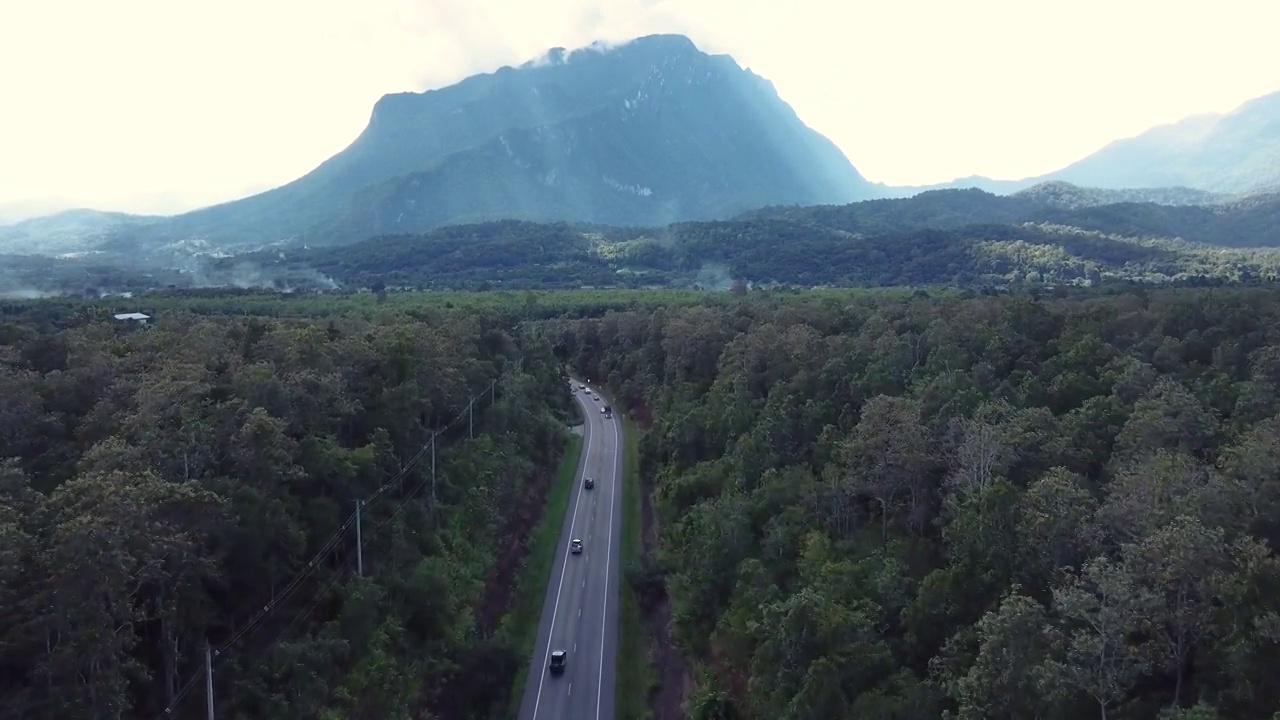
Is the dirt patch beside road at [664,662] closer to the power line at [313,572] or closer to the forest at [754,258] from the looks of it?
the power line at [313,572]

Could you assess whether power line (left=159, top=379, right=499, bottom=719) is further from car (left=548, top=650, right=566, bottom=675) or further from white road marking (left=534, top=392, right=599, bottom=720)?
car (left=548, top=650, right=566, bottom=675)

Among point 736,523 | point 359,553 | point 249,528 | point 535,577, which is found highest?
point 249,528

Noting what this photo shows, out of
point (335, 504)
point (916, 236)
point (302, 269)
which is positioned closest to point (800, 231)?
point (916, 236)

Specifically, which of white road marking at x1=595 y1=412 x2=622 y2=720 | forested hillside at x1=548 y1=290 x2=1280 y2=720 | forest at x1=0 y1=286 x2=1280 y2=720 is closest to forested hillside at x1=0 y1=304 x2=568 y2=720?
forest at x1=0 y1=286 x2=1280 y2=720

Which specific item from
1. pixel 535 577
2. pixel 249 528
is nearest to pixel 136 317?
pixel 535 577

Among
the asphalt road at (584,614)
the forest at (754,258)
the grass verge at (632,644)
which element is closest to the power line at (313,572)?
the asphalt road at (584,614)

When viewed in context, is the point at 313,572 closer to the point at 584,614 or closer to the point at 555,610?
the point at 555,610
